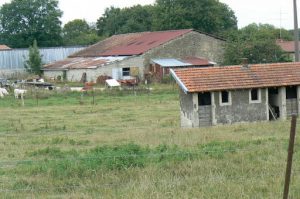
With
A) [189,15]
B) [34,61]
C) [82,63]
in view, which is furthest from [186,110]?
[189,15]

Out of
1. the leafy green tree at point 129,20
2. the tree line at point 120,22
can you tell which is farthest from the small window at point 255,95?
the leafy green tree at point 129,20

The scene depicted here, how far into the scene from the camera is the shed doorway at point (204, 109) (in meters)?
23.3

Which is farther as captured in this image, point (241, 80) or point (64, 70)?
point (64, 70)

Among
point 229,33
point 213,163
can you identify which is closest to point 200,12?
point 229,33

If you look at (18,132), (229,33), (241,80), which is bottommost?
(18,132)

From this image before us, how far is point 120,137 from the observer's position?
56.9 feet

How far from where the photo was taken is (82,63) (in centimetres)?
5488

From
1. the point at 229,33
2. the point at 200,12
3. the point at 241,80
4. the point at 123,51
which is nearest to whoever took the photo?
the point at 241,80

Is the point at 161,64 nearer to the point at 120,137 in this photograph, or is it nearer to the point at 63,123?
the point at 63,123

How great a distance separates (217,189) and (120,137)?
915 cm

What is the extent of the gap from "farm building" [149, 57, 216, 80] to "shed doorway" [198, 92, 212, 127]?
83.9ft

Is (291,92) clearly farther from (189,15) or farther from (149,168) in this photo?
(189,15)

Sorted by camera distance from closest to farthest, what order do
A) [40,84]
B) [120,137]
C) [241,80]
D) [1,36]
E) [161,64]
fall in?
[120,137] → [241,80] → [40,84] → [161,64] → [1,36]

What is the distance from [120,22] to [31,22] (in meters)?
13.6
